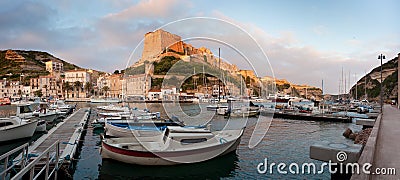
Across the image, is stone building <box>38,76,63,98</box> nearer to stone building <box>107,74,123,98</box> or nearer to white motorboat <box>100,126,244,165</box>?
stone building <box>107,74,123,98</box>

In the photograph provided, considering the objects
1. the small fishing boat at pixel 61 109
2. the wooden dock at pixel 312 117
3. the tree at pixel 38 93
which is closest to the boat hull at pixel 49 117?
the small fishing boat at pixel 61 109

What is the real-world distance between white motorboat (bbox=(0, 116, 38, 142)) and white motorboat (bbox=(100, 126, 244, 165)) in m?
8.01

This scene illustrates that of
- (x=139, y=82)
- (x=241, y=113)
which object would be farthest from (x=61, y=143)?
(x=241, y=113)

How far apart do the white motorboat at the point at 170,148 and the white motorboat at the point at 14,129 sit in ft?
26.3

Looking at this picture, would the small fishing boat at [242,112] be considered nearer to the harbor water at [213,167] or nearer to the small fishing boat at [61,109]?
the harbor water at [213,167]

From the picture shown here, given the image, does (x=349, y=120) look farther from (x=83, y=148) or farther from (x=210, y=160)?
(x=83, y=148)

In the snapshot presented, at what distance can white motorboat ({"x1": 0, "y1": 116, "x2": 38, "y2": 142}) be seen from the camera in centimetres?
1600

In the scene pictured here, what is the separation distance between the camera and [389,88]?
92.6m

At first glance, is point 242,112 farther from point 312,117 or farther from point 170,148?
point 170,148

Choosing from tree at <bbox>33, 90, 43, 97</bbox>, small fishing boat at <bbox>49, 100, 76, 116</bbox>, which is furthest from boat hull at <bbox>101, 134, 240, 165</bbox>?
Answer: tree at <bbox>33, 90, 43, 97</bbox>

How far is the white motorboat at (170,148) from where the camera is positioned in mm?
11117

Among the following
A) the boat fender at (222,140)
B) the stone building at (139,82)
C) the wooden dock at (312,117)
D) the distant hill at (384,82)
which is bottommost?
the wooden dock at (312,117)

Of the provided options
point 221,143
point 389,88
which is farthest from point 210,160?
point 389,88

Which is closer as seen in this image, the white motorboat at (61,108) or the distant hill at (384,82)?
the white motorboat at (61,108)
